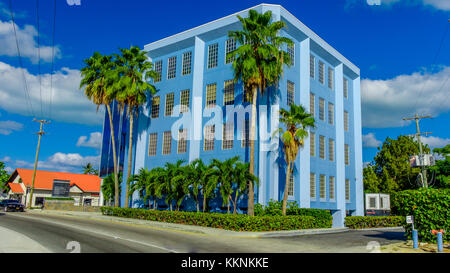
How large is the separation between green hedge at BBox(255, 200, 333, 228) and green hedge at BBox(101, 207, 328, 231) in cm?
55

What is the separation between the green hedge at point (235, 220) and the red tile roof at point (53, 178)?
139ft

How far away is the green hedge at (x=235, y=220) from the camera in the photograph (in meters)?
23.6

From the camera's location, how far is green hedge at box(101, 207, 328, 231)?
2362 centimetres

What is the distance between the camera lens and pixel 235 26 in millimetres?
33656

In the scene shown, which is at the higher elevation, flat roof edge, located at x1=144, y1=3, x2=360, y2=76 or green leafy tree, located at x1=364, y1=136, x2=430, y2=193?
flat roof edge, located at x1=144, y1=3, x2=360, y2=76

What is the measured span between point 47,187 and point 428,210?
213ft

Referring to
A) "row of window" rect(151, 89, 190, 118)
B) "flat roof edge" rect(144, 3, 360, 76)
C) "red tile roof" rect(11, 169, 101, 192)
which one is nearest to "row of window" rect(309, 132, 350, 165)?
"flat roof edge" rect(144, 3, 360, 76)

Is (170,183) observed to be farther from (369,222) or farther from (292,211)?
(369,222)

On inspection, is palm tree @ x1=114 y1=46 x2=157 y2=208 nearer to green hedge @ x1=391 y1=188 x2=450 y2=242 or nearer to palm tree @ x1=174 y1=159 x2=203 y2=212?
palm tree @ x1=174 y1=159 x2=203 y2=212

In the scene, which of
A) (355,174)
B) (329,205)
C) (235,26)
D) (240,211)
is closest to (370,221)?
(329,205)

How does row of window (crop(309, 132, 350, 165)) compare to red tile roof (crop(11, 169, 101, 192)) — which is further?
red tile roof (crop(11, 169, 101, 192))

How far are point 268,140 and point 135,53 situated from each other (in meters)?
16.6

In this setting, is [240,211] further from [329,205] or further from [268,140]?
[329,205]

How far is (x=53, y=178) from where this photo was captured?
6944 cm
